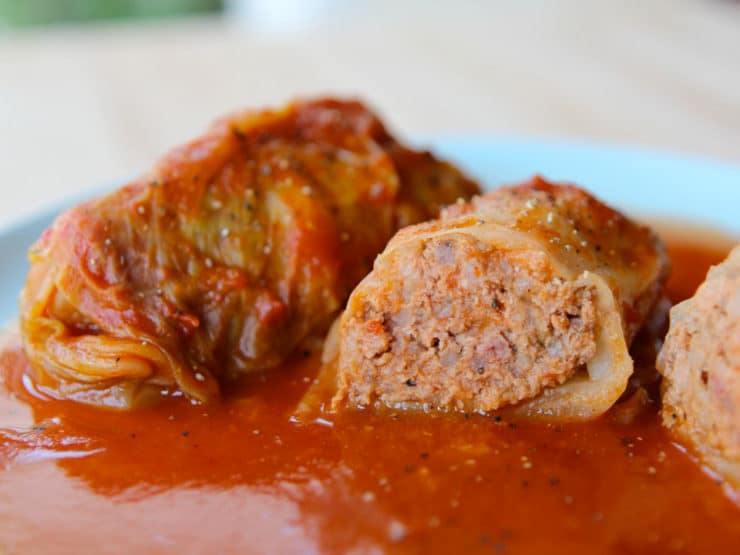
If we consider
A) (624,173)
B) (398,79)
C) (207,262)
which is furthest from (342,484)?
(398,79)

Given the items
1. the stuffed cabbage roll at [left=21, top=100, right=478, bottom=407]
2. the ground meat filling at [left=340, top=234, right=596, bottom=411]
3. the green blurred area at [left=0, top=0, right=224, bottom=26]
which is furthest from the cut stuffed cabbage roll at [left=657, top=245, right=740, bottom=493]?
the green blurred area at [left=0, top=0, right=224, bottom=26]

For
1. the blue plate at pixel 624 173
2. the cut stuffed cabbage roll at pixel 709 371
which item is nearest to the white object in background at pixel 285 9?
the blue plate at pixel 624 173

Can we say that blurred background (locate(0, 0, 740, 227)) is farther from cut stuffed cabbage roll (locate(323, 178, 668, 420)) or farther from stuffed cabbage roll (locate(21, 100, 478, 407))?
cut stuffed cabbage roll (locate(323, 178, 668, 420))

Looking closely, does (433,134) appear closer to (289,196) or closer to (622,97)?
(622,97)

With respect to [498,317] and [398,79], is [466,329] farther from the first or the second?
[398,79]

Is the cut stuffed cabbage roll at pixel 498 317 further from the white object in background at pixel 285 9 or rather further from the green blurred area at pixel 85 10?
the white object in background at pixel 285 9

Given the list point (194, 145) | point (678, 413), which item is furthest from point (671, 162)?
point (194, 145)

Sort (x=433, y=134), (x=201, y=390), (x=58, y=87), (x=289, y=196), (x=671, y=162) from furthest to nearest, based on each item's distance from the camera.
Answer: (x=58, y=87) → (x=433, y=134) → (x=671, y=162) → (x=289, y=196) → (x=201, y=390)
